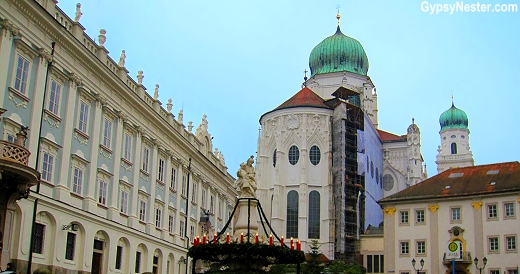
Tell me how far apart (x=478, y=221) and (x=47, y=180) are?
→ 3641 cm

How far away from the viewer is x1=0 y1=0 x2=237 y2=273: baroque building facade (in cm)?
2831

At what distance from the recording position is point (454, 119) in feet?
448

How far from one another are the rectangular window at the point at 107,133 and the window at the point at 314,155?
46657 millimetres

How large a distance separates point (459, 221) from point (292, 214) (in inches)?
1139

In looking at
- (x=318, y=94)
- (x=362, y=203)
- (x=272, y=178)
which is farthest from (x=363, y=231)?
(x=318, y=94)

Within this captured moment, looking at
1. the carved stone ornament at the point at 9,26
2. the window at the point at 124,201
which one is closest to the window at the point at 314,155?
the window at the point at 124,201

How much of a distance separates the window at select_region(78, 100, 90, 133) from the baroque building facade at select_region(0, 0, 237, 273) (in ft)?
0.21

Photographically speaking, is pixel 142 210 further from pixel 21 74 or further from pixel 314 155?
pixel 314 155

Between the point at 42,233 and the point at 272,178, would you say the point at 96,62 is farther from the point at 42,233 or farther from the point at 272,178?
the point at 272,178

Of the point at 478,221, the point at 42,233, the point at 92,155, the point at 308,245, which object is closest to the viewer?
the point at 42,233

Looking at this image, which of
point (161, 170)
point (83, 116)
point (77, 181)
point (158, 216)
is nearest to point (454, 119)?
point (161, 170)

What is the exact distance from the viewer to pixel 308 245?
7725 cm

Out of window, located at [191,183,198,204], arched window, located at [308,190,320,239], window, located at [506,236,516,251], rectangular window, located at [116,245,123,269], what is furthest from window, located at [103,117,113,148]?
arched window, located at [308,190,320,239]

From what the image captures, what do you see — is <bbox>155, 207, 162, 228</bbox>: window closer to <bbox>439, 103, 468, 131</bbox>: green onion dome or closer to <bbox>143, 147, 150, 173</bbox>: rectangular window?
<bbox>143, 147, 150, 173</bbox>: rectangular window
